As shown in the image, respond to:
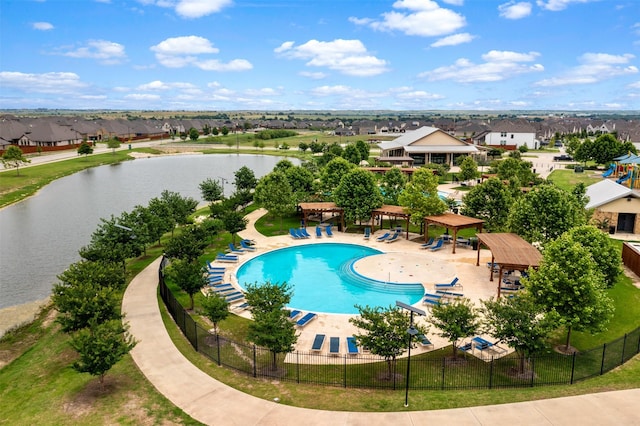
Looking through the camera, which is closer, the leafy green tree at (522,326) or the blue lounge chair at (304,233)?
the leafy green tree at (522,326)

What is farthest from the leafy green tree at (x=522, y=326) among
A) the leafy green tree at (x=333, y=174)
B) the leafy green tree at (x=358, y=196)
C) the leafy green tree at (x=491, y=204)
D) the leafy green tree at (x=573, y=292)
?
the leafy green tree at (x=333, y=174)

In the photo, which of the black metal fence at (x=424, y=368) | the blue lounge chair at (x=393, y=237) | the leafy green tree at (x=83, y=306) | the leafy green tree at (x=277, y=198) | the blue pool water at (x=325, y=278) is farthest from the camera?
the leafy green tree at (x=277, y=198)

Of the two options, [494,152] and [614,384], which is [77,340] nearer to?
[614,384]

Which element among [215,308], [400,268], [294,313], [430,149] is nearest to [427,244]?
[400,268]

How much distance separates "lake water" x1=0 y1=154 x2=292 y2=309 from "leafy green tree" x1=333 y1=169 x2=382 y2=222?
2311cm

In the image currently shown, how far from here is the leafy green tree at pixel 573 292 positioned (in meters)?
19.4

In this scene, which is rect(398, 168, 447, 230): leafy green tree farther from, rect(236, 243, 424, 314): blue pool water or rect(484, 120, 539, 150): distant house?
rect(484, 120, 539, 150): distant house

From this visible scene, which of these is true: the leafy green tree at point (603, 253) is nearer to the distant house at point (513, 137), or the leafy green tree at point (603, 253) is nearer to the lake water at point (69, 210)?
the lake water at point (69, 210)

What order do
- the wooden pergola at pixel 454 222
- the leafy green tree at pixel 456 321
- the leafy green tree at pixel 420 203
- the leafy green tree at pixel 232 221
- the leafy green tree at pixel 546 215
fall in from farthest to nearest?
the leafy green tree at pixel 420 203 → the leafy green tree at pixel 232 221 → the wooden pergola at pixel 454 222 → the leafy green tree at pixel 546 215 → the leafy green tree at pixel 456 321

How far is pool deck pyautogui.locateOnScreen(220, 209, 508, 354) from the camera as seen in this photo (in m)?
22.9

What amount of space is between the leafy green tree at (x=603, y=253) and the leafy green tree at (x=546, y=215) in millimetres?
5527

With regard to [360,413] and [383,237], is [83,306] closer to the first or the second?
[360,413]

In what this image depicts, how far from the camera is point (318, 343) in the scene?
21.0 meters

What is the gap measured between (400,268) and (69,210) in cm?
4215
